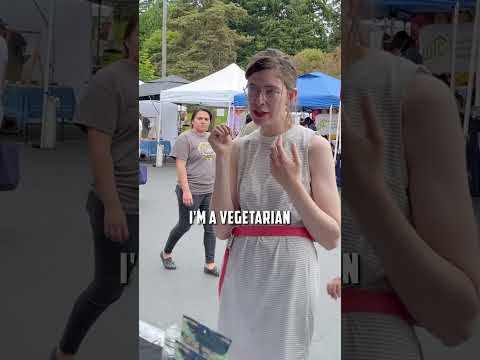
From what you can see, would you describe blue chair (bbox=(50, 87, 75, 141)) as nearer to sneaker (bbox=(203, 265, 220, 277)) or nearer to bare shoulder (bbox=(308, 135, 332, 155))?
sneaker (bbox=(203, 265, 220, 277))

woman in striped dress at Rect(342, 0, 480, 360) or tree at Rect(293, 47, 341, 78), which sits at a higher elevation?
tree at Rect(293, 47, 341, 78)

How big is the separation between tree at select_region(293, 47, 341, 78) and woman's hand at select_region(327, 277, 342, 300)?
1.70ft

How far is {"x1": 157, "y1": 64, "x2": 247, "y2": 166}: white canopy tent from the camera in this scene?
4.68 ft

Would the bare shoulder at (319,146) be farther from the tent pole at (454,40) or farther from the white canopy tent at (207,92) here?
the tent pole at (454,40)

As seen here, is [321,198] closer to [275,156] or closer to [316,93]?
[275,156]

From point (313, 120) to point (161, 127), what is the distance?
1.27 feet

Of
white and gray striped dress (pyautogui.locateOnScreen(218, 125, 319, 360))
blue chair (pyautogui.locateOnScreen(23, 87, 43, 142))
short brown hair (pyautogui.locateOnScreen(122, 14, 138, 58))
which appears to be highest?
short brown hair (pyautogui.locateOnScreen(122, 14, 138, 58))

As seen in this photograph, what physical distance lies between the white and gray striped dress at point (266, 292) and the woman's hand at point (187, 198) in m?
0.13

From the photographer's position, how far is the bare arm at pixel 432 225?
1.25 metres

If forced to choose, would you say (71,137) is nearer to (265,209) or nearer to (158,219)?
(158,219)

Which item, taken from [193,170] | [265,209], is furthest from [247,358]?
[193,170]

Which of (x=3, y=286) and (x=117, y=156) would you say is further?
(x=3, y=286)

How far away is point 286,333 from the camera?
1.51 metres

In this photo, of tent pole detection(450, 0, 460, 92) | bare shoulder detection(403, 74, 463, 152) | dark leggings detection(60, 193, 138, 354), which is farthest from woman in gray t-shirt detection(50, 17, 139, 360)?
tent pole detection(450, 0, 460, 92)
